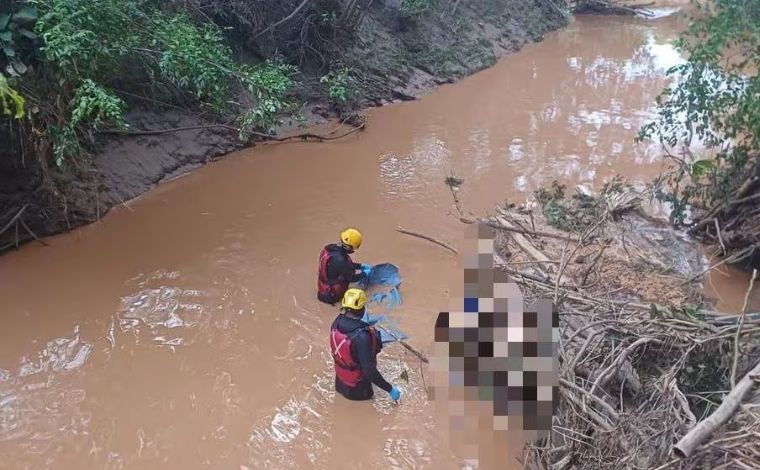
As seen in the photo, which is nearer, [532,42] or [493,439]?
[493,439]

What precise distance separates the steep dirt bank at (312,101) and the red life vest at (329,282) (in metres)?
3.56

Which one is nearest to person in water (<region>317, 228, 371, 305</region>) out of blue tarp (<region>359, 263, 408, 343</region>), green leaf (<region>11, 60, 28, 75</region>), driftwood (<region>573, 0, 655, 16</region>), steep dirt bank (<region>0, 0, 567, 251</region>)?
blue tarp (<region>359, 263, 408, 343</region>)

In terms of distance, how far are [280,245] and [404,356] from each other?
2.72m

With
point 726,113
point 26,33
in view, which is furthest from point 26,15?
point 726,113

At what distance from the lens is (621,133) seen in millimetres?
12586

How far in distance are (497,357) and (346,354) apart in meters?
1.46

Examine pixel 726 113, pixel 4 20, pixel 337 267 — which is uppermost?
pixel 4 20

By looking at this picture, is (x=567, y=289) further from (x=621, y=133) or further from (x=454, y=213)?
(x=621, y=133)

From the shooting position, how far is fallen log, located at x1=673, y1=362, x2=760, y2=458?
3.32m

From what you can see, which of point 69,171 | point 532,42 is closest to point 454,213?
point 69,171

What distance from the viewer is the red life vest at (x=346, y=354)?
4.88 metres

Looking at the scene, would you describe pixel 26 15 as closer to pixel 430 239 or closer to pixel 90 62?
pixel 90 62

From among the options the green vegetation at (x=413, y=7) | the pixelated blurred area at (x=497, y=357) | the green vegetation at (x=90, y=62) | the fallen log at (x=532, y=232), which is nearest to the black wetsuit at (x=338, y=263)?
the pixelated blurred area at (x=497, y=357)

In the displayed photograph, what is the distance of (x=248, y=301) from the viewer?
22.3 feet
